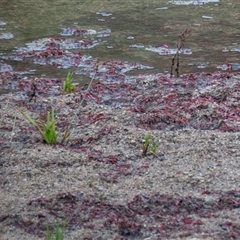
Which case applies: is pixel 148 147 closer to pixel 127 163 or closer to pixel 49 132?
pixel 127 163

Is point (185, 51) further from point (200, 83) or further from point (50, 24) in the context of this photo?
point (50, 24)

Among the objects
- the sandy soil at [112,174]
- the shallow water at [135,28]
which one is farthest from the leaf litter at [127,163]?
the shallow water at [135,28]

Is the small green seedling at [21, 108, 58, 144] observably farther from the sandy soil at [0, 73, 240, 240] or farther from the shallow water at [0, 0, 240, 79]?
the shallow water at [0, 0, 240, 79]

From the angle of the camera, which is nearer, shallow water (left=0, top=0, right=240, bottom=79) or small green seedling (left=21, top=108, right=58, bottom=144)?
small green seedling (left=21, top=108, right=58, bottom=144)

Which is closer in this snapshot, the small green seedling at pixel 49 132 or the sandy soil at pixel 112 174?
the sandy soil at pixel 112 174

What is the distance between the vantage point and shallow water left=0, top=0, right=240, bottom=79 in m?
7.11

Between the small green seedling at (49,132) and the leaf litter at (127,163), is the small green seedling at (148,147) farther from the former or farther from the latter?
the small green seedling at (49,132)

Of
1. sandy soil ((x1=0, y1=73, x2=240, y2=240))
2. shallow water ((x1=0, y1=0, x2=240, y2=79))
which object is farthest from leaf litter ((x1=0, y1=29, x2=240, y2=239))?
shallow water ((x1=0, y1=0, x2=240, y2=79))

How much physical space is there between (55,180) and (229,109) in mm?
1821

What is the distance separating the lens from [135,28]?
8.45 metres

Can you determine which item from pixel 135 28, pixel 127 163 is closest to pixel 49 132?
pixel 127 163

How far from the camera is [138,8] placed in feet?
31.5

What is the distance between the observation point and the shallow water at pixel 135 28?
7.11 metres

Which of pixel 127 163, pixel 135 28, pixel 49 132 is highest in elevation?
pixel 49 132
